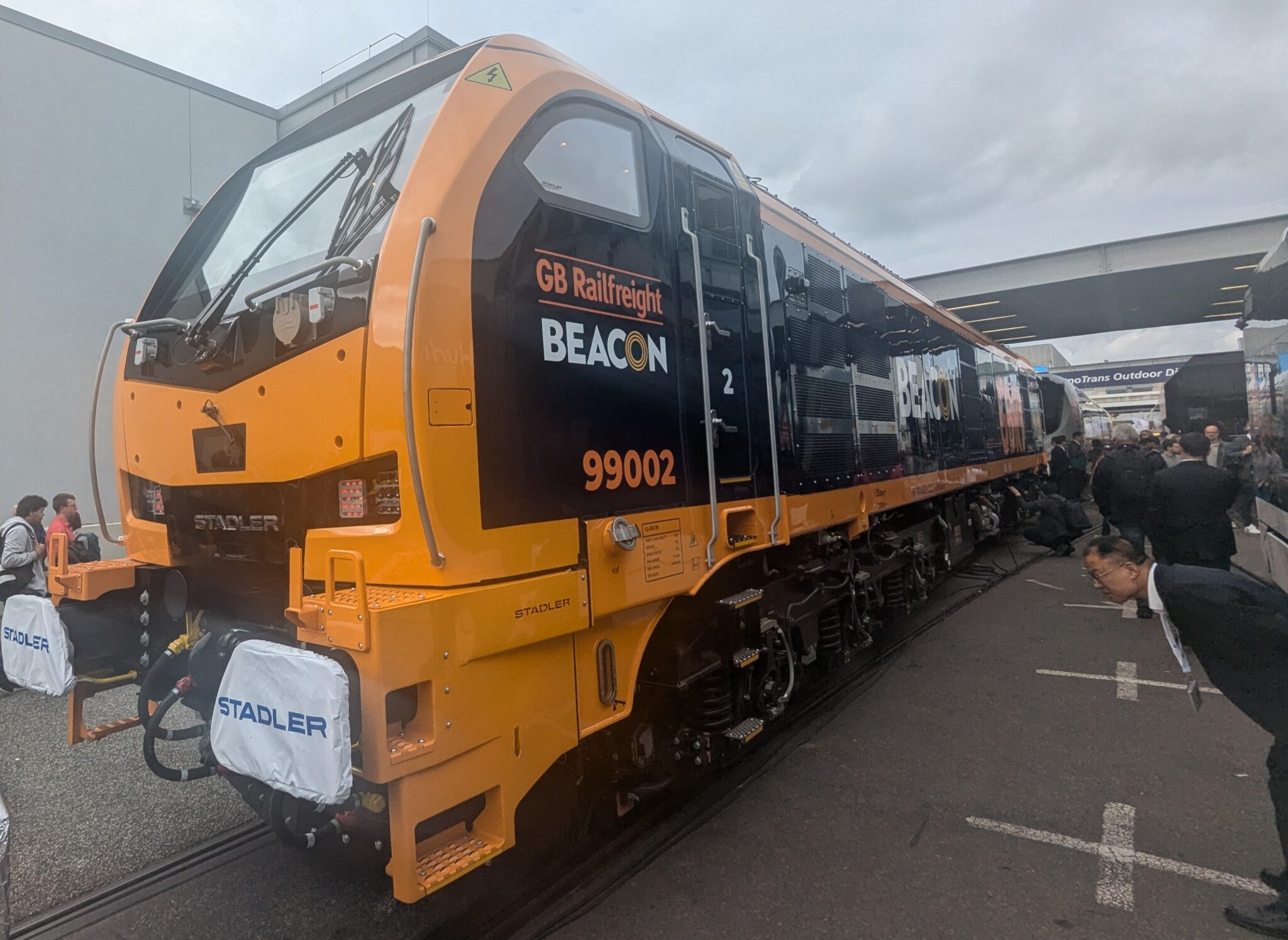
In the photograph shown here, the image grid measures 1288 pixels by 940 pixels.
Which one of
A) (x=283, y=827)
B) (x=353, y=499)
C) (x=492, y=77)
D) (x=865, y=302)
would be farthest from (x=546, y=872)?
(x=865, y=302)

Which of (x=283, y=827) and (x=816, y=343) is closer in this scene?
(x=283, y=827)

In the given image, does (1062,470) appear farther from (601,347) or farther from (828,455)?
(601,347)

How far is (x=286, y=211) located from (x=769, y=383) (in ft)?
8.05

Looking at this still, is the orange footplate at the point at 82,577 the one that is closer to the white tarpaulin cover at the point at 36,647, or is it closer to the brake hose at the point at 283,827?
the white tarpaulin cover at the point at 36,647

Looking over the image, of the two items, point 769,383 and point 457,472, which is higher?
point 769,383

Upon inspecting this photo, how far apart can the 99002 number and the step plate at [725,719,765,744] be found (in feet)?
4.26

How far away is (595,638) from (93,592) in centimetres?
218

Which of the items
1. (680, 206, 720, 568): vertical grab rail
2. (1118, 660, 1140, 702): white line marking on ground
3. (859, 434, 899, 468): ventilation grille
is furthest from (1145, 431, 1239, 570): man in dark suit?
(680, 206, 720, 568): vertical grab rail

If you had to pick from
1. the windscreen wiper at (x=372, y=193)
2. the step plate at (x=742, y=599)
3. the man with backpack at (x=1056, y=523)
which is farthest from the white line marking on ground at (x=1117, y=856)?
the man with backpack at (x=1056, y=523)

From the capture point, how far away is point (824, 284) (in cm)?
529

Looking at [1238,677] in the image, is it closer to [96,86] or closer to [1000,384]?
[1000,384]

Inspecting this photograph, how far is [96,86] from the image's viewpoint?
32.4 ft

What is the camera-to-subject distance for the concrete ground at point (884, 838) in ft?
10.2

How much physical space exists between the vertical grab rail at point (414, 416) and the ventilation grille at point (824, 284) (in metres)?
3.18
